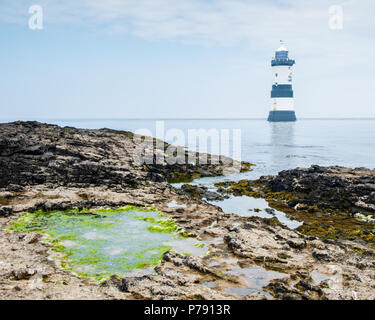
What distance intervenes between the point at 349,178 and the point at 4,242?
102 feet

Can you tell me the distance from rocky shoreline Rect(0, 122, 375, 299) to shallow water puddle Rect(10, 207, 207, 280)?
2.55ft

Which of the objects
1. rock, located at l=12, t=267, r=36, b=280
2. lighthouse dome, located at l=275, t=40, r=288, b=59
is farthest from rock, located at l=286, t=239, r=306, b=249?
lighthouse dome, located at l=275, t=40, r=288, b=59

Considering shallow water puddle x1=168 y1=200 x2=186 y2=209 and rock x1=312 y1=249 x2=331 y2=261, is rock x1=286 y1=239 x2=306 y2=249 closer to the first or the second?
rock x1=312 y1=249 x2=331 y2=261

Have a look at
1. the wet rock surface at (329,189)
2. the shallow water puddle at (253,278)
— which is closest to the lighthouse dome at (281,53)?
the wet rock surface at (329,189)

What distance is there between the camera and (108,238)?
59.7ft

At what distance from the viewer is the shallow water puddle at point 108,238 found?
580 inches

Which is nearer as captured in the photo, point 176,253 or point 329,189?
point 176,253

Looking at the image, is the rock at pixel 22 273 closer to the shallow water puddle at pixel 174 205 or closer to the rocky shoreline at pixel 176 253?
the rocky shoreline at pixel 176 253

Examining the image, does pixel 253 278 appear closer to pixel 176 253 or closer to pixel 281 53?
pixel 176 253

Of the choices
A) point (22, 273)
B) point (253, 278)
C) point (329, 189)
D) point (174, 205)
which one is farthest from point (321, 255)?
point (329, 189)

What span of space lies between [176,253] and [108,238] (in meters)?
4.75

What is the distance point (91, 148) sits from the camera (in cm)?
4006
